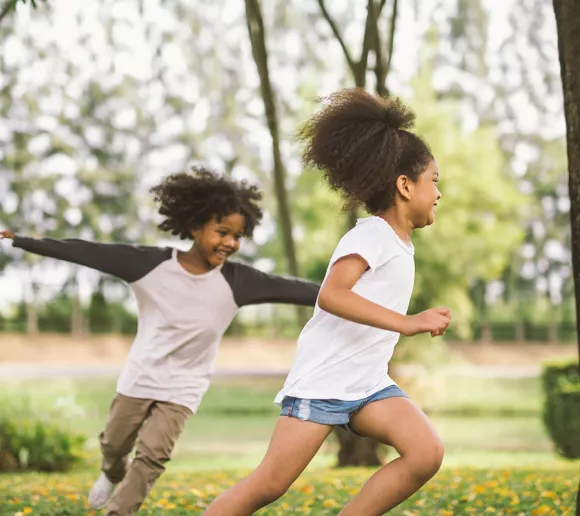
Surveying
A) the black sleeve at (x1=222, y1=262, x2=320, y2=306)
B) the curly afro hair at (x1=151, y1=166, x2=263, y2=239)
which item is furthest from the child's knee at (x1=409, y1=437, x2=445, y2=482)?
the curly afro hair at (x1=151, y1=166, x2=263, y2=239)

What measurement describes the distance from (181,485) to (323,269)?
12.1 m

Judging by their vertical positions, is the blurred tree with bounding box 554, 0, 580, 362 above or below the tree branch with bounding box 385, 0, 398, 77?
below

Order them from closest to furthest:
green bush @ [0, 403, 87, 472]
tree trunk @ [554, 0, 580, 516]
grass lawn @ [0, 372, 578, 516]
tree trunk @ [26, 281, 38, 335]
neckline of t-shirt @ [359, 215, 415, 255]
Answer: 1. neckline of t-shirt @ [359, 215, 415, 255]
2. tree trunk @ [554, 0, 580, 516]
3. grass lawn @ [0, 372, 578, 516]
4. green bush @ [0, 403, 87, 472]
5. tree trunk @ [26, 281, 38, 335]

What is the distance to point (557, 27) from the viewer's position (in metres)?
4.74

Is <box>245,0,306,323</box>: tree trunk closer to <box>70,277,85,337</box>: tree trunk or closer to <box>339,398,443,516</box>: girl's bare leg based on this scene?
<box>339,398,443,516</box>: girl's bare leg

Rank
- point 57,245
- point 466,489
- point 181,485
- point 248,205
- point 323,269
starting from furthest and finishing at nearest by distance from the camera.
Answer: point 323,269 → point 181,485 → point 466,489 → point 248,205 → point 57,245

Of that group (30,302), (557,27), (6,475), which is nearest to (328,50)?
(30,302)

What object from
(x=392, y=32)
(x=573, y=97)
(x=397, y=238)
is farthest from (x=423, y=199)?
(x=392, y=32)

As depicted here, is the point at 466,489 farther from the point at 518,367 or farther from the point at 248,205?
the point at 518,367

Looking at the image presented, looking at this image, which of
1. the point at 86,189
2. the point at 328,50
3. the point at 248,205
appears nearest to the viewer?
the point at 248,205

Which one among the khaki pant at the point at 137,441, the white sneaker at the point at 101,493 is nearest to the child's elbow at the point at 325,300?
the khaki pant at the point at 137,441

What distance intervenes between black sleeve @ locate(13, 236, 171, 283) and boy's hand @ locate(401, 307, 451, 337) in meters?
2.28

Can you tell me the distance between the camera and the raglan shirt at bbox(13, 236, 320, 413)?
5.04 m

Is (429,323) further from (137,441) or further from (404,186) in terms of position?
(137,441)
